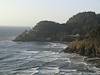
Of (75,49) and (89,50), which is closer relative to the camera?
(89,50)

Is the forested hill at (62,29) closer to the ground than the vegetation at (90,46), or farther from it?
farther from it

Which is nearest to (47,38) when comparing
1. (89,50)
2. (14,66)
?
(89,50)

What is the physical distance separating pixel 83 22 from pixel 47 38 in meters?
26.8

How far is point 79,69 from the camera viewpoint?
54719 millimetres

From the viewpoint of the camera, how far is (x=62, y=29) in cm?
15175

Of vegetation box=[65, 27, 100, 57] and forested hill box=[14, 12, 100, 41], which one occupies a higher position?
forested hill box=[14, 12, 100, 41]

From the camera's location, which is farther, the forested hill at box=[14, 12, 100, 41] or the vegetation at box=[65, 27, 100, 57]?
the forested hill at box=[14, 12, 100, 41]

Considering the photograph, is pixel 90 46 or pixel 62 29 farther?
pixel 62 29

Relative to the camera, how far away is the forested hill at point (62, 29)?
139 m

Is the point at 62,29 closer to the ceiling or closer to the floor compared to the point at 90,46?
closer to the ceiling

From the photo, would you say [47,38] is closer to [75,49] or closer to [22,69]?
[75,49]

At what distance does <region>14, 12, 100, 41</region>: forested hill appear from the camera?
13888 centimetres

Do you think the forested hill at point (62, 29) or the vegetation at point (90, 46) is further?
the forested hill at point (62, 29)

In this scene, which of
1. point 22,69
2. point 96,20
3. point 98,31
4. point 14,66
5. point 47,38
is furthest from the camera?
point 96,20
